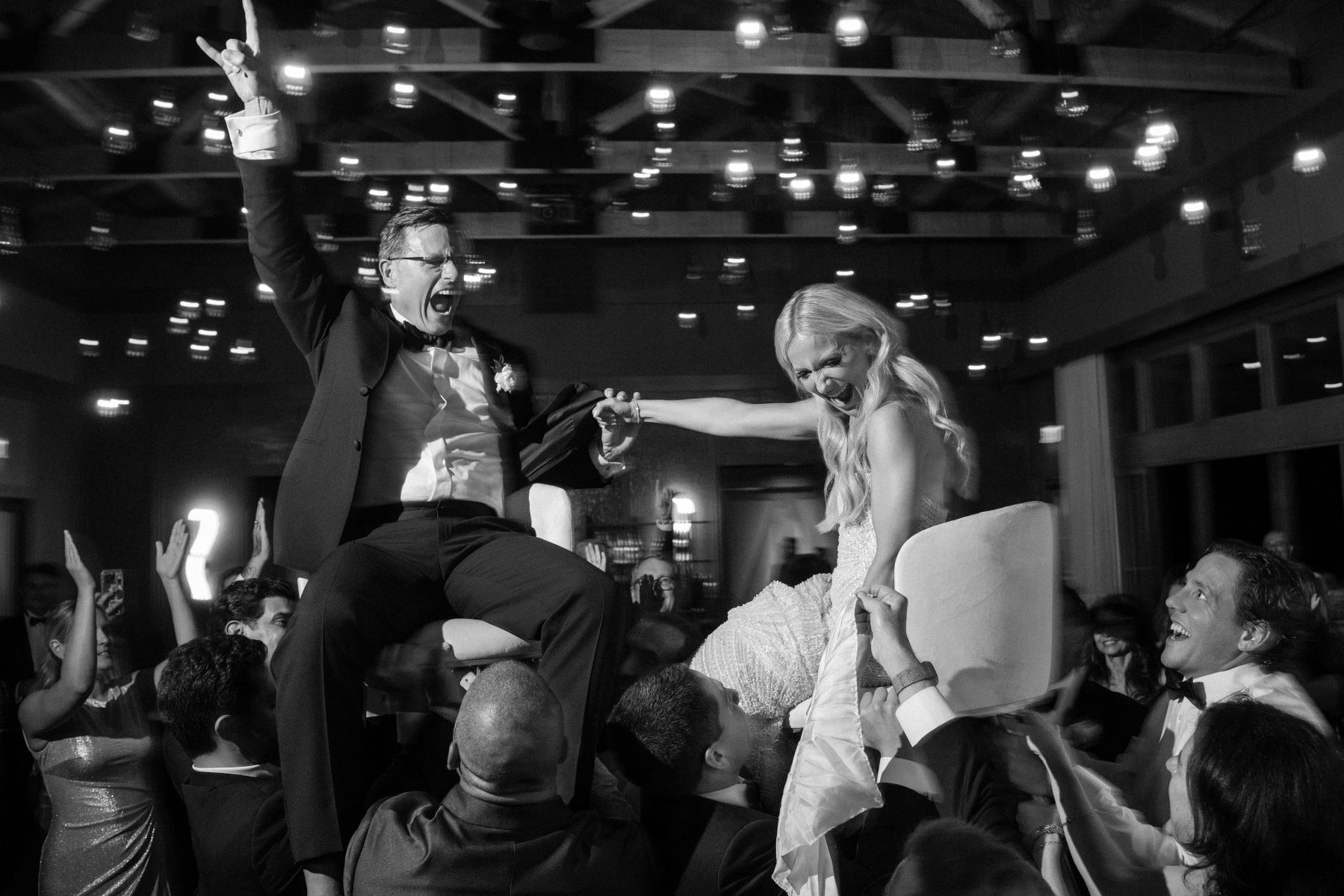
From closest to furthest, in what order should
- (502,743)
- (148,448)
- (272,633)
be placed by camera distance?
(502,743) → (272,633) → (148,448)

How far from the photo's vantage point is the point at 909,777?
1636 millimetres

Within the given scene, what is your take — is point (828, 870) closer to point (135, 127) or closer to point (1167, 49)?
point (1167, 49)

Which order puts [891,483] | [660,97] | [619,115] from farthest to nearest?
[619,115] < [660,97] < [891,483]

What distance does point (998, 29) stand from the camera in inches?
224

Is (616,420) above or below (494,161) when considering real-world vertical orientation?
below

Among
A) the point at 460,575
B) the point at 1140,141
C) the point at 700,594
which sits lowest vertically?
the point at 700,594

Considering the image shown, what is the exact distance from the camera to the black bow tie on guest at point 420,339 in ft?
6.75

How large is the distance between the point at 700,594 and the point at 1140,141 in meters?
4.74

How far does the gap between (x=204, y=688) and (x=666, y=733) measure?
2.93 feet

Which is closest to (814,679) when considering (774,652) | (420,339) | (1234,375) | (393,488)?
(774,652)

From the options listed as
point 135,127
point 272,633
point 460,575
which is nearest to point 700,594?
point 135,127

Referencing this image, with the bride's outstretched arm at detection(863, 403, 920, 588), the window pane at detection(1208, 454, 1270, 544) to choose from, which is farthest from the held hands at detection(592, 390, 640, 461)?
the window pane at detection(1208, 454, 1270, 544)

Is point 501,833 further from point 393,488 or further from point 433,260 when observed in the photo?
point 433,260

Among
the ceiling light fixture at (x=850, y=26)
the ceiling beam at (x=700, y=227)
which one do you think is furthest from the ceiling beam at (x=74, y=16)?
the ceiling light fixture at (x=850, y=26)
